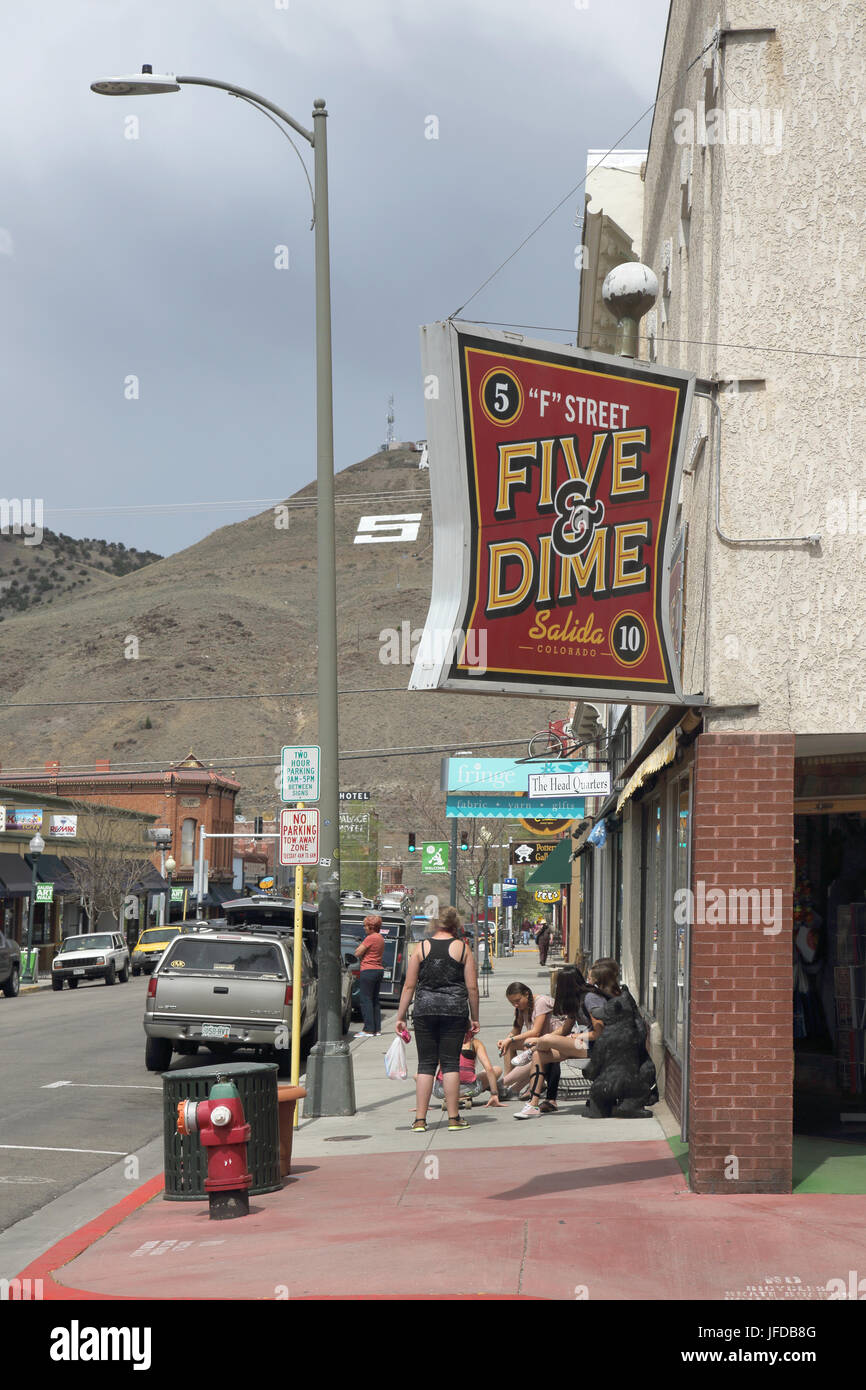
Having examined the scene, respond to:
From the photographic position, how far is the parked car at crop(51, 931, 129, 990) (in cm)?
3938

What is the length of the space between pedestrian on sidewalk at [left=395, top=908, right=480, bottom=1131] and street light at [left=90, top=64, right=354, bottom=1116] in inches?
68.5

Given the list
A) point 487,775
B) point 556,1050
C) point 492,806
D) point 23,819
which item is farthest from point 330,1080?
point 23,819

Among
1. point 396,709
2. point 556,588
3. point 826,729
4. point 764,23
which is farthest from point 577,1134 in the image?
point 396,709

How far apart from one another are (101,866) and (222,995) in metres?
42.6

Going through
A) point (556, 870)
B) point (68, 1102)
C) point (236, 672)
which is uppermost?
point (236, 672)

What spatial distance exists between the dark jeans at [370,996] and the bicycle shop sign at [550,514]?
1328 centimetres

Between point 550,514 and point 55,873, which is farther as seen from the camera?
point 55,873

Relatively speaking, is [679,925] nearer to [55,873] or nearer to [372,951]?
[372,951]

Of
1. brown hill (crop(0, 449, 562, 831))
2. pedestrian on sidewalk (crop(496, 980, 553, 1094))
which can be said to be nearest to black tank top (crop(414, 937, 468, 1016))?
pedestrian on sidewalk (crop(496, 980, 553, 1094))

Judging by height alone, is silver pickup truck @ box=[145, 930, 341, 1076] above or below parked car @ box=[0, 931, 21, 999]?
above

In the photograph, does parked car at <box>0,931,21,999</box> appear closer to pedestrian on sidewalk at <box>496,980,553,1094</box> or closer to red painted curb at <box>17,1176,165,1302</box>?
pedestrian on sidewalk at <box>496,980,553,1094</box>

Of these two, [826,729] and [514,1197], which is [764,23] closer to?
[826,729]

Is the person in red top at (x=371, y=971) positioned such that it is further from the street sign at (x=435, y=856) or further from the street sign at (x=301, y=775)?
the street sign at (x=435, y=856)

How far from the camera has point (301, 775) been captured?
44.6ft
